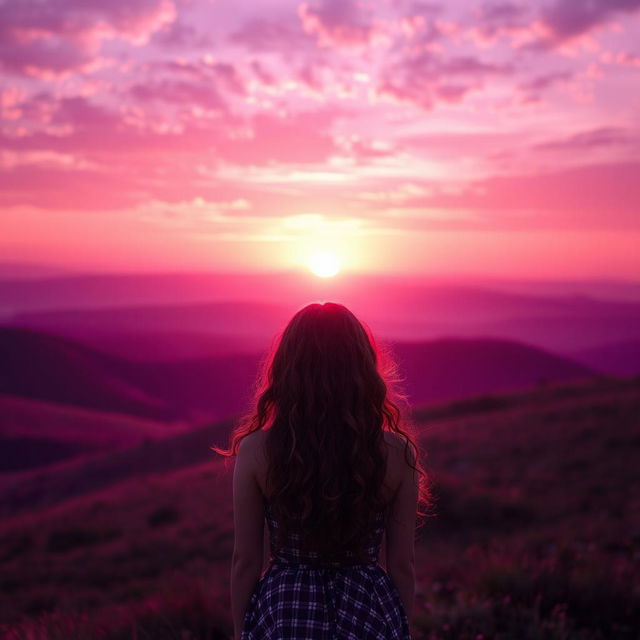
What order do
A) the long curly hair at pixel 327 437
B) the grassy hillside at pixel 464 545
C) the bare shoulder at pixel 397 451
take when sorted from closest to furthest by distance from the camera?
the long curly hair at pixel 327 437 → the bare shoulder at pixel 397 451 → the grassy hillside at pixel 464 545

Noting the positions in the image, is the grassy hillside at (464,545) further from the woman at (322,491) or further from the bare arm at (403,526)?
the bare arm at (403,526)

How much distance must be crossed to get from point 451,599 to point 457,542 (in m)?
7.46

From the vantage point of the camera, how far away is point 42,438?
47438 mm

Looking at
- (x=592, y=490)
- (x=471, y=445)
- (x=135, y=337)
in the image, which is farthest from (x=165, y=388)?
(x=592, y=490)

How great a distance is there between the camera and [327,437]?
106 inches

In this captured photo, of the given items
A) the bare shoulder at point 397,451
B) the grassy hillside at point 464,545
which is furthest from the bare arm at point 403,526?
the grassy hillside at point 464,545

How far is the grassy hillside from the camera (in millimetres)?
5266

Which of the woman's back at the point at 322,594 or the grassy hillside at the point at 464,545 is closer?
Answer: the woman's back at the point at 322,594

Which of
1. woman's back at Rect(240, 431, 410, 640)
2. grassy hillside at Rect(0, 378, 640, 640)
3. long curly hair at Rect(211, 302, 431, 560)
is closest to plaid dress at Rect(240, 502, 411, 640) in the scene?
woman's back at Rect(240, 431, 410, 640)

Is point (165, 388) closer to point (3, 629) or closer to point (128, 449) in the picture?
point (128, 449)

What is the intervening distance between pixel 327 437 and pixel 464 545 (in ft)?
37.6

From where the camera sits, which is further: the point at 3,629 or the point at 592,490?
the point at 592,490

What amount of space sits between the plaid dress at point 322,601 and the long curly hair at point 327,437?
4.0 inches

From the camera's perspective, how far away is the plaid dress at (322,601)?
271 cm
